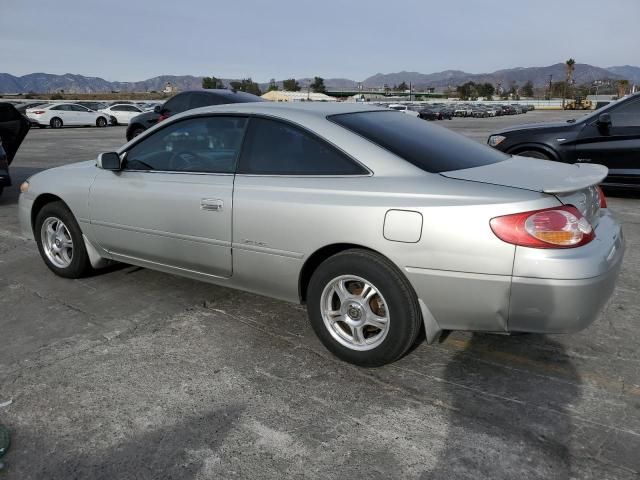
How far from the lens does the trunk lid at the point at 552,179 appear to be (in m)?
2.85

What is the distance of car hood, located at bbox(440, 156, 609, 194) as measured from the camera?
2.86m

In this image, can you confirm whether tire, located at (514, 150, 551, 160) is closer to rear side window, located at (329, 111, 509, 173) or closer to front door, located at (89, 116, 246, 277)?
rear side window, located at (329, 111, 509, 173)

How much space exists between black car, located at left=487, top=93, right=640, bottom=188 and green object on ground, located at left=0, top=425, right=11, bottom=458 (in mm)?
7597

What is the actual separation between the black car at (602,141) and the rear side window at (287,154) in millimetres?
5837

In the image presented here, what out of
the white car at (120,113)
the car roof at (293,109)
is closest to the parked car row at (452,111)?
the white car at (120,113)

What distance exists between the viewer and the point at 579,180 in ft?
9.98

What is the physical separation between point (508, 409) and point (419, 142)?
1.62m

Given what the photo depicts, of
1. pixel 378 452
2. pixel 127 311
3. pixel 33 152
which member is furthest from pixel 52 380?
pixel 33 152

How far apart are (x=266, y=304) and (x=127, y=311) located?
100 centimetres

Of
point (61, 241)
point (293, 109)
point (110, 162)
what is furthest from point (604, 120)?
point (61, 241)

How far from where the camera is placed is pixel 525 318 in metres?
2.73

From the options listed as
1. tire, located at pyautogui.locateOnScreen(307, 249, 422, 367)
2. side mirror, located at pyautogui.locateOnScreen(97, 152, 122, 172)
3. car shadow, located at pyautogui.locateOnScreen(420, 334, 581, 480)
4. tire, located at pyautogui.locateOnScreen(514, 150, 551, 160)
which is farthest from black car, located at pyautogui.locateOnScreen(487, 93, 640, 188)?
side mirror, located at pyautogui.locateOnScreen(97, 152, 122, 172)

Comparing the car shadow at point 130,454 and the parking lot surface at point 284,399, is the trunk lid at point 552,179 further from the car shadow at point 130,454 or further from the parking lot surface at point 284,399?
the car shadow at point 130,454

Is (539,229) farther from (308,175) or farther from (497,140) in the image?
(497,140)
